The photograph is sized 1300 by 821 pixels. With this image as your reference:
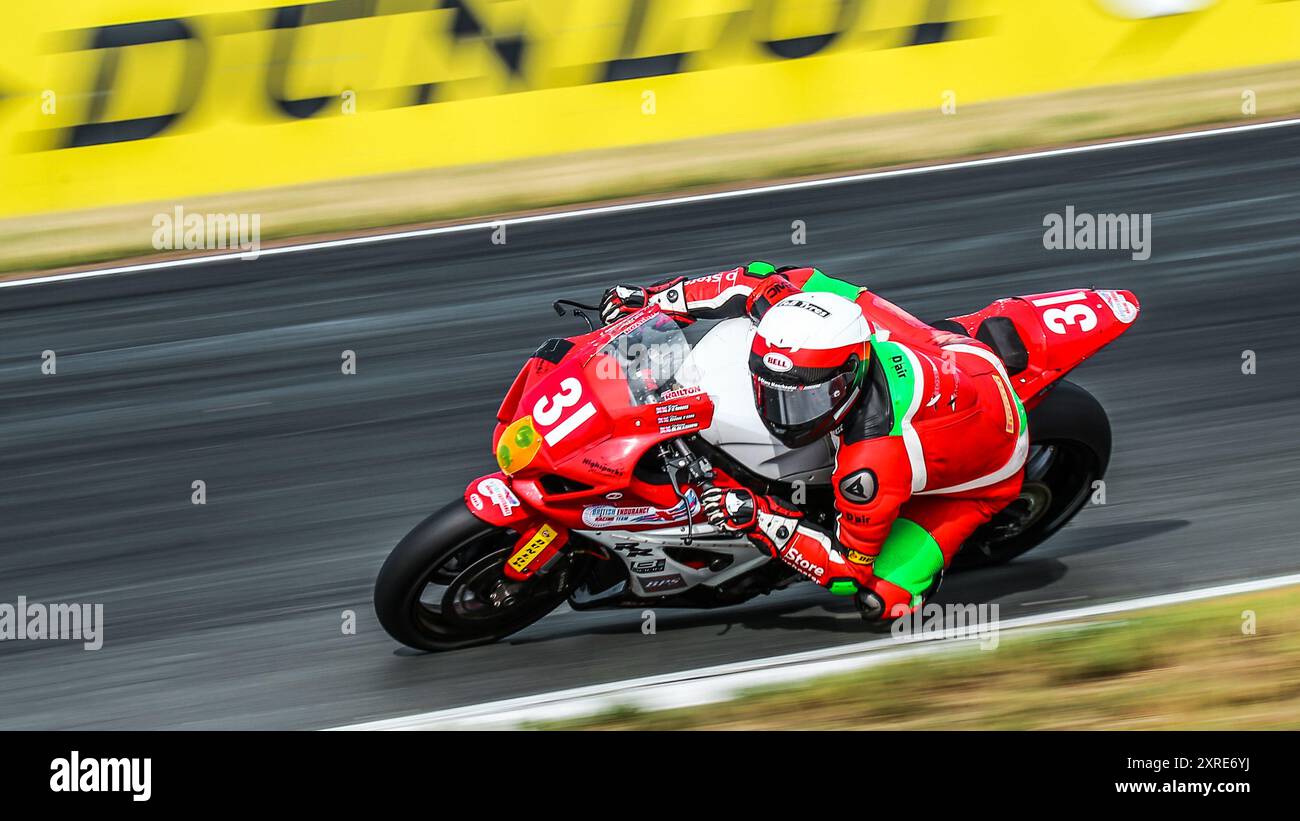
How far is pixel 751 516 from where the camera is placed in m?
4.93

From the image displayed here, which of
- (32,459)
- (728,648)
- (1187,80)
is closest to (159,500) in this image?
(32,459)

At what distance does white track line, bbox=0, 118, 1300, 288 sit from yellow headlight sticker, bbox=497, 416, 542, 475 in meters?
5.10

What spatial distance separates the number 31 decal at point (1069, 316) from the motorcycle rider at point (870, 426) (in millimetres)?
416

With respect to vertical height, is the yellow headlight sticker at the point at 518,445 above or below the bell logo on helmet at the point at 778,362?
below

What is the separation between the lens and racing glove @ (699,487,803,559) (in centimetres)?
491

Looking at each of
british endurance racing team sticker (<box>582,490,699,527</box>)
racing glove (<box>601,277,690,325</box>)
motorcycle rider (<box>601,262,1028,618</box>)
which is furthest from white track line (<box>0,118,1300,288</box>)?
british endurance racing team sticker (<box>582,490,699,527</box>)

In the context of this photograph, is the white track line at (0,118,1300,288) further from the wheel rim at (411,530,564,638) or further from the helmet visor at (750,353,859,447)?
the helmet visor at (750,353,859,447)

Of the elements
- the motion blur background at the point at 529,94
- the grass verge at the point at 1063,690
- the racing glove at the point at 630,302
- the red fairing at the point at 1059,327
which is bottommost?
the grass verge at the point at 1063,690

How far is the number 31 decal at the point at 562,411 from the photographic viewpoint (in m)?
4.98

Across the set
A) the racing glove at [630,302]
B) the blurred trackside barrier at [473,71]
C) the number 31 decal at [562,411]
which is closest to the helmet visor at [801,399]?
the number 31 decal at [562,411]

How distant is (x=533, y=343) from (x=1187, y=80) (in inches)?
248

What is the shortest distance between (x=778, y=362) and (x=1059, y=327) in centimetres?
151

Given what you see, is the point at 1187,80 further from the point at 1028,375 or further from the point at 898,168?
the point at 1028,375

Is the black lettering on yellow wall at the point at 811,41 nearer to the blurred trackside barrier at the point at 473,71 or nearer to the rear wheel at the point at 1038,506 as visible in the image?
the blurred trackside barrier at the point at 473,71
